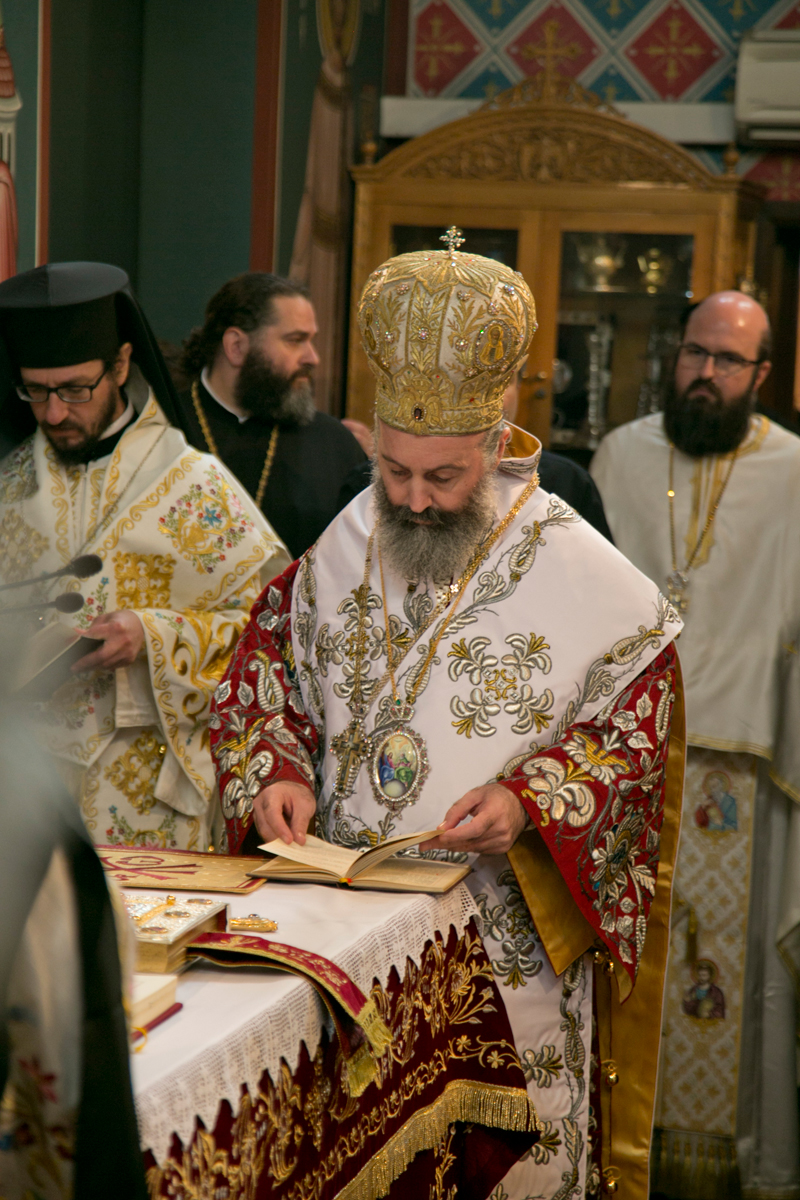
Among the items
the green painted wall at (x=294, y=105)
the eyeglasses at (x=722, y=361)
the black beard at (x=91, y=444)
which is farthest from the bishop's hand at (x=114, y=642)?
the green painted wall at (x=294, y=105)

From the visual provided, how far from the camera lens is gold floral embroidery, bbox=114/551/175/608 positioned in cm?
317

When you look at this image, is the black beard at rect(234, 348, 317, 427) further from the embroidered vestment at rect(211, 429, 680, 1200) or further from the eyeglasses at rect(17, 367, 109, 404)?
the embroidered vestment at rect(211, 429, 680, 1200)

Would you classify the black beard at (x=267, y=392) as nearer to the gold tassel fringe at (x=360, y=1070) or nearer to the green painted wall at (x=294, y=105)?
the green painted wall at (x=294, y=105)

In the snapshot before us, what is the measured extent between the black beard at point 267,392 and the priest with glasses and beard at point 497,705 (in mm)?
2000

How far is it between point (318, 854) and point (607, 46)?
640 cm

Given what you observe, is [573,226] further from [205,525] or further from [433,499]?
[433,499]

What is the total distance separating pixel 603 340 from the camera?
6.99 metres

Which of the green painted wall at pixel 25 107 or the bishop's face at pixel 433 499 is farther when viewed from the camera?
the green painted wall at pixel 25 107

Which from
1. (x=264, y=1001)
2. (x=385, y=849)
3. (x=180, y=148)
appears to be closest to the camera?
(x=264, y=1001)

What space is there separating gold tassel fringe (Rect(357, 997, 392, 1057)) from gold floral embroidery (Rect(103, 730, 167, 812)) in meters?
1.52

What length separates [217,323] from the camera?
14.9 feet

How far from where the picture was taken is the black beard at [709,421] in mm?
4223

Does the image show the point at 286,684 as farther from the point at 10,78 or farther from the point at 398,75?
the point at 398,75

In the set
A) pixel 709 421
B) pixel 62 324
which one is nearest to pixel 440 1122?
pixel 62 324
